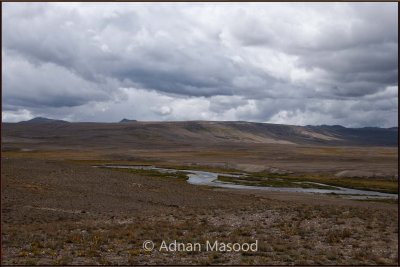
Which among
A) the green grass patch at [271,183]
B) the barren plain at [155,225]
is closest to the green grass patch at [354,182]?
the green grass patch at [271,183]

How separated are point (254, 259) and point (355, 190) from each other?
5261cm

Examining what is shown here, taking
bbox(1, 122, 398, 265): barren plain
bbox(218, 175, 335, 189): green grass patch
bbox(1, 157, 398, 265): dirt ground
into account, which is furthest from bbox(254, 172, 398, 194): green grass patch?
bbox(1, 157, 398, 265): dirt ground

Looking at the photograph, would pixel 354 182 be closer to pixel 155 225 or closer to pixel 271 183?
pixel 271 183

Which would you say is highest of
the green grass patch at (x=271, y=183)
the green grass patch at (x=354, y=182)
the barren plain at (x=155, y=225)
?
the barren plain at (x=155, y=225)

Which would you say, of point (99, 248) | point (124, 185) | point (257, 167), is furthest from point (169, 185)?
point (257, 167)

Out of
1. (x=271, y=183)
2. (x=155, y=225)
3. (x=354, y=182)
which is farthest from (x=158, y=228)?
(x=354, y=182)

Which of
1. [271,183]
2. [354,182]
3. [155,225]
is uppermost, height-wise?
[155,225]

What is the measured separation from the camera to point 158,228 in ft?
82.4

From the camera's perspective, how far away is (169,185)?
52656 millimetres

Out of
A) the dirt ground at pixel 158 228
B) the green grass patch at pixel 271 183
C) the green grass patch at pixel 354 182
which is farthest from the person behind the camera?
the green grass patch at pixel 271 183

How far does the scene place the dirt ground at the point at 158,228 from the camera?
1850 cm

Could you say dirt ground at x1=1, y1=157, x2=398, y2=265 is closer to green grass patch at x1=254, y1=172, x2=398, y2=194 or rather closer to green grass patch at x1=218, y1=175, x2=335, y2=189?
green grass patch at x1=254, y1=172, x2=398, y2=194

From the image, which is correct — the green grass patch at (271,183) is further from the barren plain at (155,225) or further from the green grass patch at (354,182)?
the barren plain at (155,225)

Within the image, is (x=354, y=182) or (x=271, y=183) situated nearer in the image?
(x=271, y=183)
